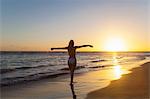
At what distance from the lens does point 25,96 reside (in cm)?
1141

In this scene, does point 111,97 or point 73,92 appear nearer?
point 111,97

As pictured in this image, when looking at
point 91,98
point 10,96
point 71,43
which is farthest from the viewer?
point 71,43

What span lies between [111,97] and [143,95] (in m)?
1.23

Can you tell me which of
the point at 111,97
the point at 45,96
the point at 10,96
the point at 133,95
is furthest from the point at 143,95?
the point at 10,96

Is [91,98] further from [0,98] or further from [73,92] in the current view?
[0,98]

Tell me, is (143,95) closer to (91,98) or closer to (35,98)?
(91,98)

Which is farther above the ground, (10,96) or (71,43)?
(71,43)

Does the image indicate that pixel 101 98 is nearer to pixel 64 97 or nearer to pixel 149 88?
pixel 64 97

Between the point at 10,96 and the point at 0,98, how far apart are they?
0.53m

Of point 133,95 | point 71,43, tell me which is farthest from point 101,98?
point 71,43

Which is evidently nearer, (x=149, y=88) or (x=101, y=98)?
(x=101, y=98)

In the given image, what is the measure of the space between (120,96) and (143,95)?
2.91ft

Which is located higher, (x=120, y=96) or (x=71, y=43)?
(x=71, y=43)

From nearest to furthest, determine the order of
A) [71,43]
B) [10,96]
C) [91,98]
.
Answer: [91,98] → [10,96] → [71,43]
